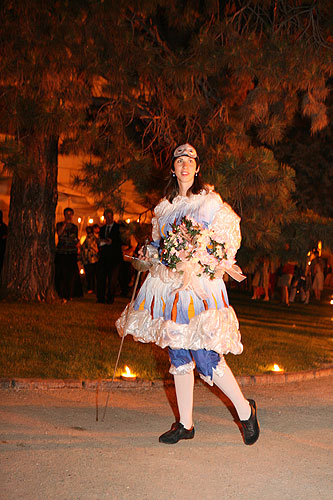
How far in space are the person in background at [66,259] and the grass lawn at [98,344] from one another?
1.53 ft

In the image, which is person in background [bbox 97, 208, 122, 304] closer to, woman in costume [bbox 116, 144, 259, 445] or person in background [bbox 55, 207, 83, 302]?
person in background [bbox 55, 207, 83, 302]

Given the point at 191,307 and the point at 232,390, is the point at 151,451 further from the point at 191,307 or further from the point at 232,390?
the point at 191,307

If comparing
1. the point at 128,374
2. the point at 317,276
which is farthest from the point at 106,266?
the point at 317,276

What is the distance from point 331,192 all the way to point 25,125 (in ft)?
72.9

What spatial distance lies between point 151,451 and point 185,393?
53 cm

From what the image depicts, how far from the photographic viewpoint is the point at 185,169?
18.7 feet

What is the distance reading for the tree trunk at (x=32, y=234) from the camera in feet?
47.8

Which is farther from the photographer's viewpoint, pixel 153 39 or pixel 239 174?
pixel 153 39

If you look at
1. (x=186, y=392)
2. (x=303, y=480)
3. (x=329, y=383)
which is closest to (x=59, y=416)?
(x=186, y=392)

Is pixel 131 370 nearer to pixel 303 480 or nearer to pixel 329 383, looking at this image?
pixel 329 383

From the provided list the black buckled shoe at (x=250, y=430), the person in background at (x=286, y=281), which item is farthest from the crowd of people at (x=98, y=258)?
the black buckled shoe at (x=250, y=430)

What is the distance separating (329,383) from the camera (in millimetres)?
8586

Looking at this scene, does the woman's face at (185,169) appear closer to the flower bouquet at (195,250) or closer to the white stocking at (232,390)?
the flower bouquet at (195,250)

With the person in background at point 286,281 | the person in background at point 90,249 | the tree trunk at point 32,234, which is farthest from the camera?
the person in background at point 286,281
